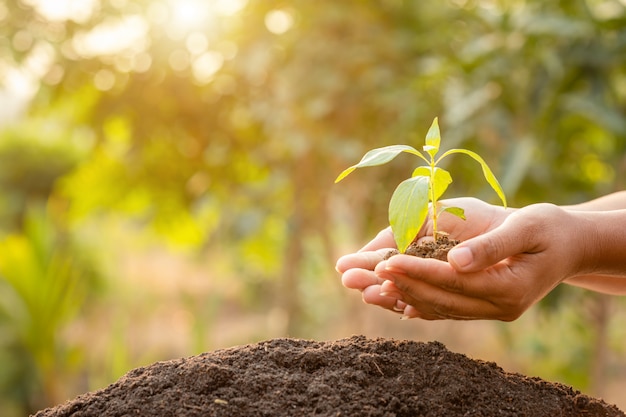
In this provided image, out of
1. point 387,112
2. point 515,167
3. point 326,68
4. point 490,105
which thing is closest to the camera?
point 515,167

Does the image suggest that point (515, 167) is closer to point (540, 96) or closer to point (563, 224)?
point (540, 96)

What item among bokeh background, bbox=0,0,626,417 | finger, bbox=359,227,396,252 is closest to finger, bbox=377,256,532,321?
finger, bbox=359,227,396,252

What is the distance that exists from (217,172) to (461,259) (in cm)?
257

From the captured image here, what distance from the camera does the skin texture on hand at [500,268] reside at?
94 cm

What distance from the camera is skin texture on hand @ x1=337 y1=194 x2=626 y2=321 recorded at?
0.94m

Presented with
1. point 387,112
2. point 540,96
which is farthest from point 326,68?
point 540,96

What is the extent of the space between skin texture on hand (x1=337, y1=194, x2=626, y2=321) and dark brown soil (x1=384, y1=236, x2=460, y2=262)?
0.06 meters

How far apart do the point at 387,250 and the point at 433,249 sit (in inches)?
3.9

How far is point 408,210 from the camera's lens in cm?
97

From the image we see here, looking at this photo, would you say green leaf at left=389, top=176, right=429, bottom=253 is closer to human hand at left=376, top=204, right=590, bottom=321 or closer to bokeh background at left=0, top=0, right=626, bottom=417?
human hand at left=376, top=204, right=590, bottom=321

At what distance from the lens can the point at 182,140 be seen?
3414mm

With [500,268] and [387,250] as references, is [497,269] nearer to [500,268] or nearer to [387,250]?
[500,268]

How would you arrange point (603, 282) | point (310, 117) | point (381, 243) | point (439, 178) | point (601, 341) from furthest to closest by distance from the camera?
1. point (310, 117)
2. point (601, 341)
3. point (603, 282)
4. point (381, 243)
5. point (439, 178)

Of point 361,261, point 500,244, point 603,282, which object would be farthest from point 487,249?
point 603,282
